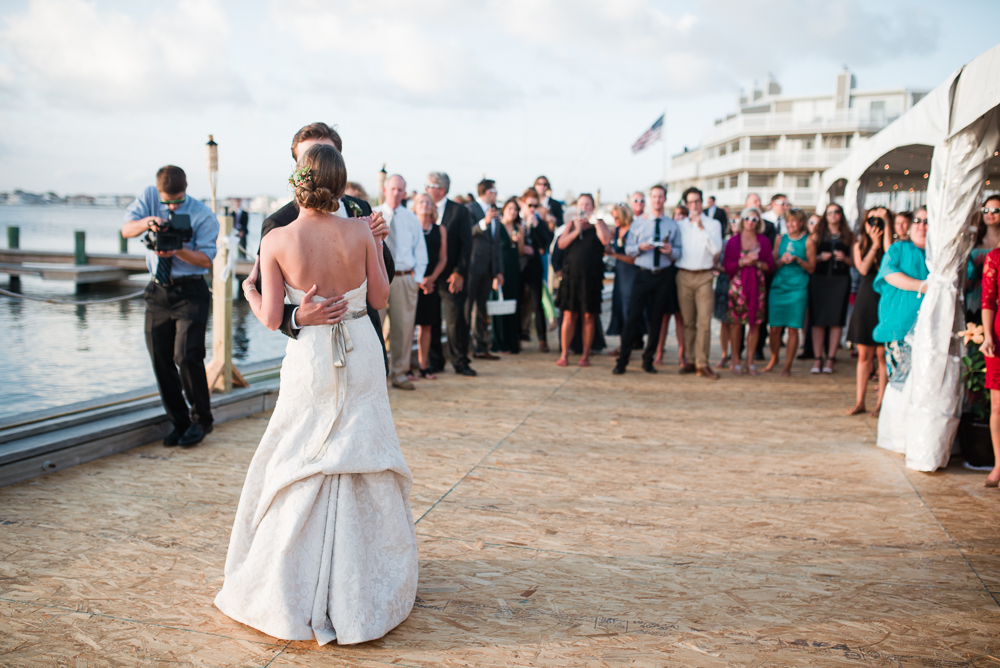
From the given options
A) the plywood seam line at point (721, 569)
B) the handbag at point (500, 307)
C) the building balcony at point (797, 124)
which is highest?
the building balcony at point (797, 124)

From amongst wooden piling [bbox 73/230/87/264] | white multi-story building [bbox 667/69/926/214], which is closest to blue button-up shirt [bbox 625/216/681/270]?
wooden piling [bbox 73/230/87/264]

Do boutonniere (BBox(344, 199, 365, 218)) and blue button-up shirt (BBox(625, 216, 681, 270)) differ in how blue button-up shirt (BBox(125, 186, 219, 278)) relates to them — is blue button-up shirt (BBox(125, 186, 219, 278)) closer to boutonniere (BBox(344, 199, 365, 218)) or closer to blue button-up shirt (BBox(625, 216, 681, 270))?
boutonniere (BBox(344, 199, 365, 218))

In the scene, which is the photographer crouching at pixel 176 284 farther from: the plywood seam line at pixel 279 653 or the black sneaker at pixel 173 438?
the plywood seam line at pixel 279 653

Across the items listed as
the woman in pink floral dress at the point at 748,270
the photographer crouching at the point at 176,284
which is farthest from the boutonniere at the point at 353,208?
the woman in pink floral dress at the point at 748,270

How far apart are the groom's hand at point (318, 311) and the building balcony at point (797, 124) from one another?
65.2 m

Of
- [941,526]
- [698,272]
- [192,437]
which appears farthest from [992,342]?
[192,437]

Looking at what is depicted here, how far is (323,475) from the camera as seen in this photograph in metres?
2.78

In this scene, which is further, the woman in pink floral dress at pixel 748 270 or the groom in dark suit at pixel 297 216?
the woman in pink floral dress at pixel 748 270

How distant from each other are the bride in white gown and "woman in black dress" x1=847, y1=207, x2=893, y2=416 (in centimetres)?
559

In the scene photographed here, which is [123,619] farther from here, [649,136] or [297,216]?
[649,136]

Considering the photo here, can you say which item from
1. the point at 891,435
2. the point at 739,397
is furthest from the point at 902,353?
the point at 739,397

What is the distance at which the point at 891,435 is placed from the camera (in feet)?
18.8

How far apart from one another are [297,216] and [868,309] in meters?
6.02

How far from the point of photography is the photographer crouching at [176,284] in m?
5.06
